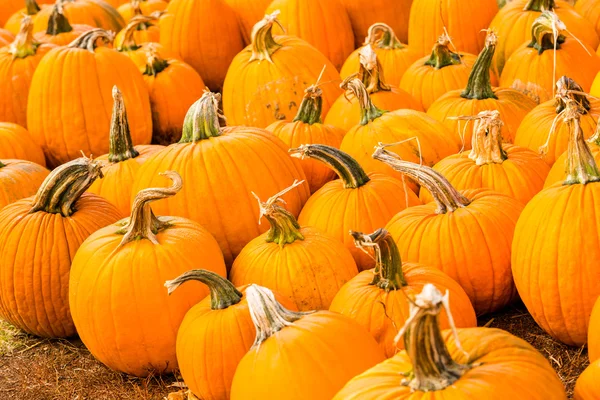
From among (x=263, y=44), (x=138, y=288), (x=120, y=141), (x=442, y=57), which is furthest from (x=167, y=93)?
(x=138, y=288)

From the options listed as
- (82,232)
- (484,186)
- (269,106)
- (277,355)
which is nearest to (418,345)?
(277,355)

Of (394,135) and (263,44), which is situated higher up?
(263,44)

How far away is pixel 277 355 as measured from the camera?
2393 mm

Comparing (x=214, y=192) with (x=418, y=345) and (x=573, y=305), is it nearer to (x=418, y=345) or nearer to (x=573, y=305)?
(x=573, y=305)

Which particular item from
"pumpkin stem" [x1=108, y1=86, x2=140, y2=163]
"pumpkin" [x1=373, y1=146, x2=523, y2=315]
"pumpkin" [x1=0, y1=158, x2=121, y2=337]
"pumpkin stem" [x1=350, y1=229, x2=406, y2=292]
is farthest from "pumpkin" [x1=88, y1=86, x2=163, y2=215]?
"pumpkin stem" [x1=350, y1=229, x2=406, y2=292]

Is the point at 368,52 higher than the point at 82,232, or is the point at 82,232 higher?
the point at 368,52

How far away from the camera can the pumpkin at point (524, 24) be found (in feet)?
15.6

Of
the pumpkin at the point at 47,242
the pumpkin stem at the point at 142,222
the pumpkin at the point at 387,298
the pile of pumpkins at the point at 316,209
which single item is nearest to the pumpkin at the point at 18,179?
the pile of pumpkins at the point at 316,209

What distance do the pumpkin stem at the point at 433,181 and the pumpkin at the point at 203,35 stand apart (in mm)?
2753

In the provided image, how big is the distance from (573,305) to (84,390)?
177 cm

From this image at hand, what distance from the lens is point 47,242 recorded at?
345cm

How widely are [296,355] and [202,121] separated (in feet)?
5.14

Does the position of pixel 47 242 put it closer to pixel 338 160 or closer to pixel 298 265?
pixel 298 265

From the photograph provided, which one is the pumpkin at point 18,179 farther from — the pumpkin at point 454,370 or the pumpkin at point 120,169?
the pumpkin at point 454,370
